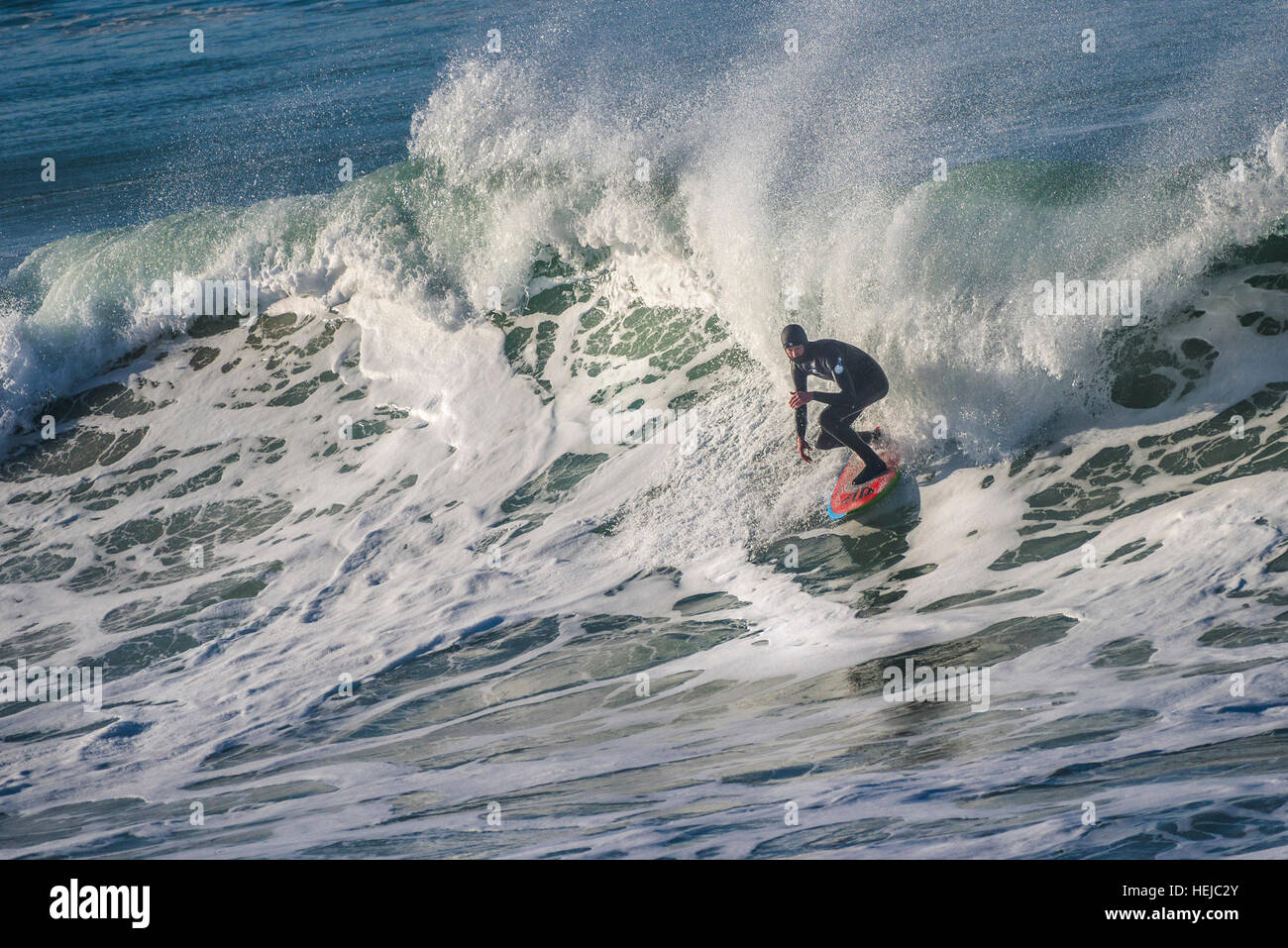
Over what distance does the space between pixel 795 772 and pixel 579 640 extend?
2.63m

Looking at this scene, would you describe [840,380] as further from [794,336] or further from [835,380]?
[794,336]

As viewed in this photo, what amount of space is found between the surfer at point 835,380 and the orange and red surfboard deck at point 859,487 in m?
0.38

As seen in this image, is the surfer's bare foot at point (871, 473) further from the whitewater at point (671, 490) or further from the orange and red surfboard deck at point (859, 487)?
the whitewater at point (671, 490)

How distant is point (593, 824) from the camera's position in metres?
5.57

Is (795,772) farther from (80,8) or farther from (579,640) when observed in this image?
(80,8)

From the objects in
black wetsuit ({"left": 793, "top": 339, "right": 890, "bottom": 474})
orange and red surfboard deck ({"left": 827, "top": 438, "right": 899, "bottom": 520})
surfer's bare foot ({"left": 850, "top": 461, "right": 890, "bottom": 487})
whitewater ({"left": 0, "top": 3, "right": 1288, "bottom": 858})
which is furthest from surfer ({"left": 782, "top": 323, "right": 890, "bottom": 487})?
whitewater ({"left": 0, "top": 3, "right": 1288, "bottom": 858})

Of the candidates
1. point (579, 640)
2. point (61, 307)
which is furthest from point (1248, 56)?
point (61, 307)

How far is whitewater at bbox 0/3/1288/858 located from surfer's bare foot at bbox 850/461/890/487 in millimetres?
266

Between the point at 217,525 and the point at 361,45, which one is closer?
the point at 217,525

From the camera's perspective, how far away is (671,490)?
9.67 m

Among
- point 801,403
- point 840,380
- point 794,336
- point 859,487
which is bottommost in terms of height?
point 859,487

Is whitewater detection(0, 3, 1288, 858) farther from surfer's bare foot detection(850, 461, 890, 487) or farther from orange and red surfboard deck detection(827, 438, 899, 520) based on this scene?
surfer's bare foot detection(850, 461, 890, 487)

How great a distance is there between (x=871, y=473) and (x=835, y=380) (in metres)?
0.80

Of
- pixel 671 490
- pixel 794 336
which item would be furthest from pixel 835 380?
pixel 671 490
